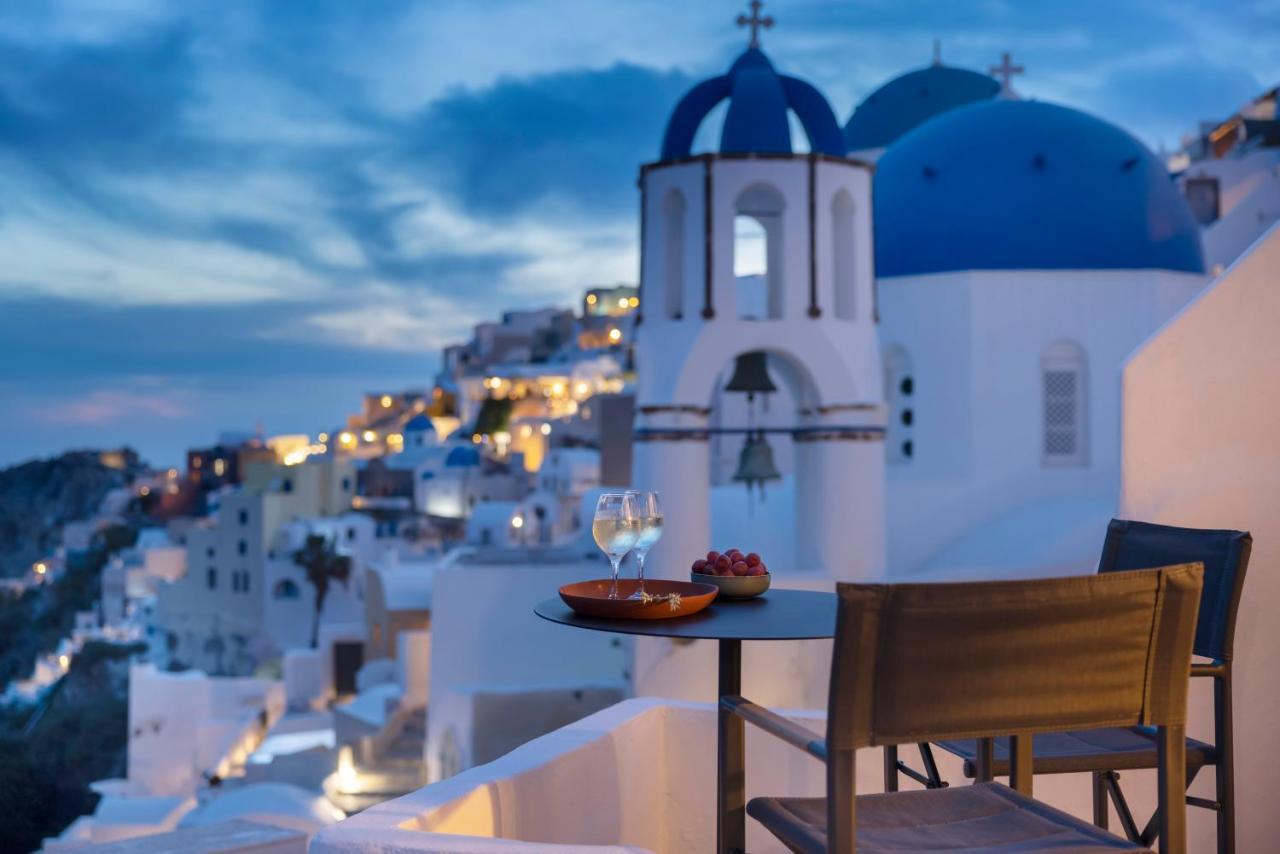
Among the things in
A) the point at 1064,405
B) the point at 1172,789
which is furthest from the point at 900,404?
the point at 1172,789

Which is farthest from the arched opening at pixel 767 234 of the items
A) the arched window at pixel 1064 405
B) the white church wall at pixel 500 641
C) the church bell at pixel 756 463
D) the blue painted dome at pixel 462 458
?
the blue painted dome at pixel 462 458

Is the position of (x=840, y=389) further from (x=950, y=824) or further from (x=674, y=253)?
(x=950, y=824)

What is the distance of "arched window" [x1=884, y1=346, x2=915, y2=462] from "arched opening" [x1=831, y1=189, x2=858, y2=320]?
8.23ft

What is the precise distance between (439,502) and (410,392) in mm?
31417

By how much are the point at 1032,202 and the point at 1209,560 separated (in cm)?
1158

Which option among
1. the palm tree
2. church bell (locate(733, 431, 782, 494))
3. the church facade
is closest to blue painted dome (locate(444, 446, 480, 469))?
the palm tree

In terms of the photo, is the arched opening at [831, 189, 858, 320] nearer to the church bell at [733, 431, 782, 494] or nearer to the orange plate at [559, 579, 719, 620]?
the church bell at [733, 431, 782, 494]

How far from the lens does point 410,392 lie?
A: 76.2 m

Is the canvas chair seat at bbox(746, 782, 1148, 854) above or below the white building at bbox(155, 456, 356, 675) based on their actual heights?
above

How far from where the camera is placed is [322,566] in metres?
37.3

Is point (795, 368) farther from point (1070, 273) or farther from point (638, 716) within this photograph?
point (638, 716)

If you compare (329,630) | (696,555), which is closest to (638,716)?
(696,555)

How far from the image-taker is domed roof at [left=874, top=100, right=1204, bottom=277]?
13.4m

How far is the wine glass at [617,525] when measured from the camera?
2777 millimetres
